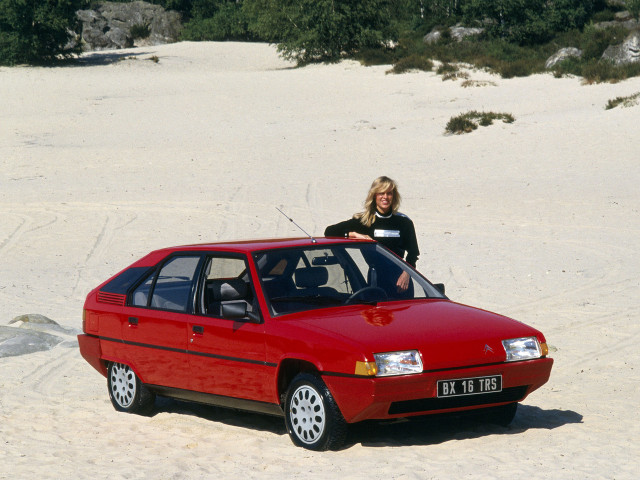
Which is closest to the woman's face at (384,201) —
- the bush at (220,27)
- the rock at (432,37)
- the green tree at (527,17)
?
the rock at (432,37)

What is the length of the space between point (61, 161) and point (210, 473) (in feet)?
81.9

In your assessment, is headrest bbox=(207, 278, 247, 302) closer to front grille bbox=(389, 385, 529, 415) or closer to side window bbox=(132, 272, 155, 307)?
side window bbox=(132, 272, 155, 307)

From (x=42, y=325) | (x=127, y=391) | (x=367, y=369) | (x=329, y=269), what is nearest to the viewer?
(x=367, y=369)

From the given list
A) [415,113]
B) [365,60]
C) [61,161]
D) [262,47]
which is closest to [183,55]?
[262,47]

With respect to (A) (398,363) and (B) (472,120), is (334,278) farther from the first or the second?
(B) (472,120)

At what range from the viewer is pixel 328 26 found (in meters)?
50.2

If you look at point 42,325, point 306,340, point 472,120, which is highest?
point 306,340

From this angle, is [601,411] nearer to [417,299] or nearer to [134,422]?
[417,299]

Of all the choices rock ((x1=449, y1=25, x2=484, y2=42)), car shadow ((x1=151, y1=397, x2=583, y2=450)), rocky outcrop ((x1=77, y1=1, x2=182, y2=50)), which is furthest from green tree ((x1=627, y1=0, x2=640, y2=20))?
car shadow ((x1=151, y1=397, x2=583, y2=450))

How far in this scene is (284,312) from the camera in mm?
7152

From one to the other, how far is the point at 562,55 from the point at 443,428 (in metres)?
38.8

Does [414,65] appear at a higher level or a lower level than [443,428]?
lower

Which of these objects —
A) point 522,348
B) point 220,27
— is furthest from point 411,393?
point 220,27

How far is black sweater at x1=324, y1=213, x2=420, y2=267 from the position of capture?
30.0 feet
